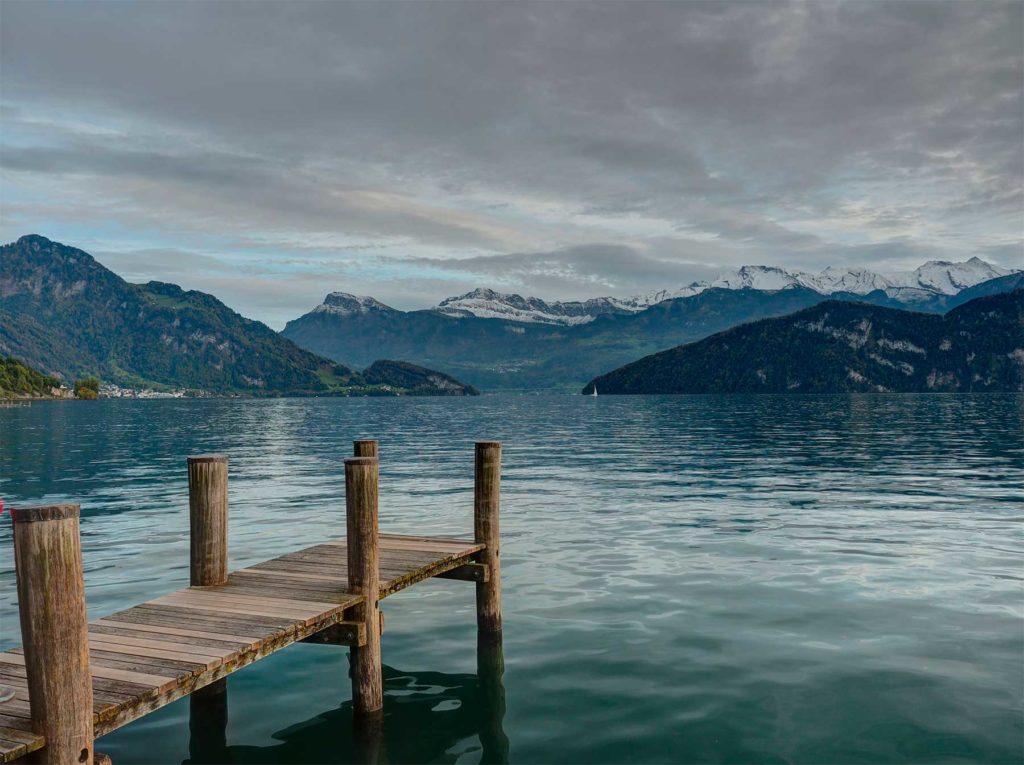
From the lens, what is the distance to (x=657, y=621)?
18359mm

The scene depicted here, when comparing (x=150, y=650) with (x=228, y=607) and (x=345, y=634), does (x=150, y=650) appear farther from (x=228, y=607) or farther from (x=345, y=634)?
(x=345, y=634)

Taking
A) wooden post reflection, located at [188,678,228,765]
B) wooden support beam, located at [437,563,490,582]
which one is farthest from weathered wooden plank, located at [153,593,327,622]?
wooden support beam, located at [437,563,490,582]

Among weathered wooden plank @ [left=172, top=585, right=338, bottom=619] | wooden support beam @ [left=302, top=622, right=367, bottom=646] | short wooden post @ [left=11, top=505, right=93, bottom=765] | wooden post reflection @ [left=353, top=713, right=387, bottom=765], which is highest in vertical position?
short wooden post @ [left=11, top=505, right=93, bottom=765]

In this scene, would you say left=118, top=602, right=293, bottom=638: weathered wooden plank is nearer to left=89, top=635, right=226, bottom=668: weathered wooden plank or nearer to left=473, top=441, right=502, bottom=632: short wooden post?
left=89, top=635, right=226, bottom=668: weathered wooden plank

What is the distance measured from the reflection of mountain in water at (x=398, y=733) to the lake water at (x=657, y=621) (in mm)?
46

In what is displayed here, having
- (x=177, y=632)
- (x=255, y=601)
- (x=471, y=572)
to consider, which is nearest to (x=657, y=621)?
(x=471, y=572)

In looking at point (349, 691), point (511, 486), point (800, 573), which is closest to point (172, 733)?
point (349, 691)

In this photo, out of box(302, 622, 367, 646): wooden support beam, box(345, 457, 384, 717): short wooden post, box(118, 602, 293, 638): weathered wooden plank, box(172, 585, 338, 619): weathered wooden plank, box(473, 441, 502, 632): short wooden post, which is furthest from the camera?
box(473, 441, 502, 632): short wooden post

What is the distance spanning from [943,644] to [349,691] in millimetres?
11817

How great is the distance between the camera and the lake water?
41.5 feet

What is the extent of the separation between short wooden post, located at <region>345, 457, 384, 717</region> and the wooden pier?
2cm

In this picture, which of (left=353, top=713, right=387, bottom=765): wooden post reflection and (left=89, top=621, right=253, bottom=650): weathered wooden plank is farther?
(left=353, top=713, right=387, bottom=765): wooden post reflection

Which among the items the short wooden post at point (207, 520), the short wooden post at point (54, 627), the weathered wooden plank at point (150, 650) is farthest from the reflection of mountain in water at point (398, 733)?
the short wooden post at point (54, 627)

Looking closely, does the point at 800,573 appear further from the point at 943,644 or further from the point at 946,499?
the point at 946,499
